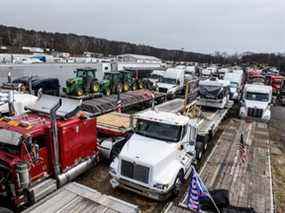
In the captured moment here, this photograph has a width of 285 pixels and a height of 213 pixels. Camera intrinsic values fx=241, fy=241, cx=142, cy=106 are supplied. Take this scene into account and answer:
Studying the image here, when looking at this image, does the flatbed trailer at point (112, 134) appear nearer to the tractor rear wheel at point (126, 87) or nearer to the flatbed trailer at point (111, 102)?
the flatbed trailer at point (111, 102)

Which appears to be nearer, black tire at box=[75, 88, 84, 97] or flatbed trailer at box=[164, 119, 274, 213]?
flatbed trailer at box=[164, 119, 274, 213]

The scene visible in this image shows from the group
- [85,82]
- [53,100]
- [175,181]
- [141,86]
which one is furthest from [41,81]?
[175,181]

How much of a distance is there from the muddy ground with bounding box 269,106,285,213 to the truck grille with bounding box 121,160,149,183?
13.9 feet

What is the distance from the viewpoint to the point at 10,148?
6.77m

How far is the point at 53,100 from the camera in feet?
28.9

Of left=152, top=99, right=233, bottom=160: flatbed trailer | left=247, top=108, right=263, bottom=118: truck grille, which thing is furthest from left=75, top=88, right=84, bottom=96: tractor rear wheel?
left=247, top=108, right=263, bottom=118: truck grille

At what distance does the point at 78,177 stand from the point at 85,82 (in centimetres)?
1396

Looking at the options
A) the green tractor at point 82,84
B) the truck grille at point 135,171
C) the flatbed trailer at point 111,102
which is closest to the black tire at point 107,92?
the green tractor at point 82,84

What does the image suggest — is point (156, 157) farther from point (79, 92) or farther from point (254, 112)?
point (79, 92)

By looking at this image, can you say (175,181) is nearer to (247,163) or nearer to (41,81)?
(247,163)

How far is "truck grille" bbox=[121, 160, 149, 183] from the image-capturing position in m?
7.15

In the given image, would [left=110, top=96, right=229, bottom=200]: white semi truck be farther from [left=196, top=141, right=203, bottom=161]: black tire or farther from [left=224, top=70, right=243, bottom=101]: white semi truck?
[left=224, top=70, right=243, bottom=101]: white semi truck

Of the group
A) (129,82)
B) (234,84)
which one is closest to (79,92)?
(129,82)

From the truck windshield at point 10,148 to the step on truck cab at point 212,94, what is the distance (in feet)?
44.5
